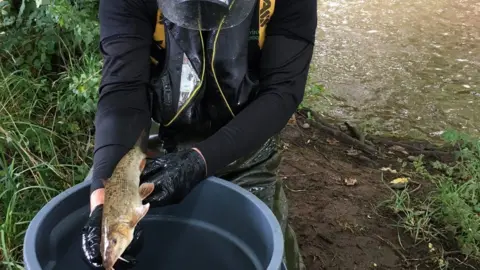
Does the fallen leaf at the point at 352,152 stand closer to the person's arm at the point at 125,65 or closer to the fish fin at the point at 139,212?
the person's arm at the point at 125,65

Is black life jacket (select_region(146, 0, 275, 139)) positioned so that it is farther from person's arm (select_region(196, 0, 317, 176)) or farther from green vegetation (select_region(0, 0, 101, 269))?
green vegetation (select_region(0, 0, 101, 269))

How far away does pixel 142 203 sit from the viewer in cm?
174

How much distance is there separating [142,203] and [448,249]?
198 centimetres

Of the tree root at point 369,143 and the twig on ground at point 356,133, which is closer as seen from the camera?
the tree root at point 369,143

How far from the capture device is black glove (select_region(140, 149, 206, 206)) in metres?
1.82

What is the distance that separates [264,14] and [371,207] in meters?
1.53

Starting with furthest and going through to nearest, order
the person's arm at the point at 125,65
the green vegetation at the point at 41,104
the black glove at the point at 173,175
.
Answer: the green vegetation at the point at 41,104 < the person's arm at the point at 125,65 < the black glove at the point at 173,175

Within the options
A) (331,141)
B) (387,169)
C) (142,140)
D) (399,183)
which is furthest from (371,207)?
(142,140)

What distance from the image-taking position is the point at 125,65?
87.3 inches

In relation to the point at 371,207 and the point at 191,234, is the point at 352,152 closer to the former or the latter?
the point at 371,207

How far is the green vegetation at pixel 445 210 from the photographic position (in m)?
3.08

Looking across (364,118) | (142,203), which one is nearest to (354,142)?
(364,118)

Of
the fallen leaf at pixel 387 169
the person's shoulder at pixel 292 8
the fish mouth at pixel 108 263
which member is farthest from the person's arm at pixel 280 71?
the fallen leaf at pixel 387 169

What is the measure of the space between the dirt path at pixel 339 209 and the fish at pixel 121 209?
1.41 metres
